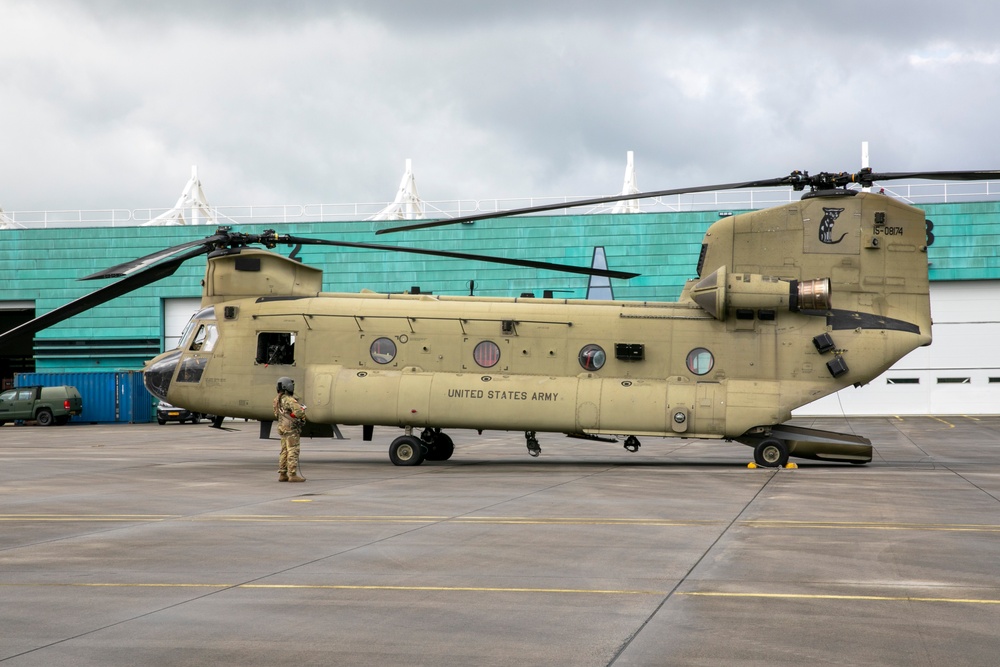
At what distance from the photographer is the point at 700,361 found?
20.6m

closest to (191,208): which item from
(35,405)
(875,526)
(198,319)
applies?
(35,405)

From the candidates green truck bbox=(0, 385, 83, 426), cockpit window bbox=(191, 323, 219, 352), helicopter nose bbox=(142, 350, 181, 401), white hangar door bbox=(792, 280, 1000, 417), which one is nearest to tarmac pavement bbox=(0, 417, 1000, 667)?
helicopter nose bbox=(142, 350, 181, 401)

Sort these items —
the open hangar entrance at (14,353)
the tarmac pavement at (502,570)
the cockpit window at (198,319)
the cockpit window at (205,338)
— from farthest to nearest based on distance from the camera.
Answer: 1. the open hangar entrance at (14,353)
2. the cockpit window at (198,319)
3. the cockpit window at (205,338)
4. the tarmac pavement at (502,570)

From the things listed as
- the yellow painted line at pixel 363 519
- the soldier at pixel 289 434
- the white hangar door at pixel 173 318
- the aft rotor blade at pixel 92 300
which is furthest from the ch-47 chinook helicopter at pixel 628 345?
the white hangar door at pixel 173 318

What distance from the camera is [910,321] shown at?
2027 cm

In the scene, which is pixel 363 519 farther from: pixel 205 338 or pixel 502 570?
pixel 205 338

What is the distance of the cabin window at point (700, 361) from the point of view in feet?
67.4

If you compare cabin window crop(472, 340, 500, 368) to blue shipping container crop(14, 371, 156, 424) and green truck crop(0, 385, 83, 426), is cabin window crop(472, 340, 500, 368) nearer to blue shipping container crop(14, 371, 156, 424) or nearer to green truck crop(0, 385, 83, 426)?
green truck crop(0, 385, 83, 426)

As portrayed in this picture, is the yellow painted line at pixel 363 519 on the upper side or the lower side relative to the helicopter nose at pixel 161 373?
lower

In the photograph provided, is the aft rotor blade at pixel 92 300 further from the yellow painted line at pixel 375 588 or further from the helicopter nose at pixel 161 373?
the yellow painted line at pixel 375 588

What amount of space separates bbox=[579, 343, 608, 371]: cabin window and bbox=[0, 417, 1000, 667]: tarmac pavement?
112 inches

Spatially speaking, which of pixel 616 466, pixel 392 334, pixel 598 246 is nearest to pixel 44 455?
pixel 392 334

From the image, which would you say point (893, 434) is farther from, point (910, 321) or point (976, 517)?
point (976, 517)

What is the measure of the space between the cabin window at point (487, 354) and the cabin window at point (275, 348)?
391 cm
